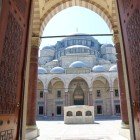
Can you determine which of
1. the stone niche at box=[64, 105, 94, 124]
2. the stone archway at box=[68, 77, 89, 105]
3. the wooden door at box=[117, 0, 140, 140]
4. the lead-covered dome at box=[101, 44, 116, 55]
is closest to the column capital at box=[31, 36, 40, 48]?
the wooden door at box=[117, 0, 140, 140]

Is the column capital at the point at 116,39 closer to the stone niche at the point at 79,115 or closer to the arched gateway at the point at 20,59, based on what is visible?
the arched gateway at the point at 20,59

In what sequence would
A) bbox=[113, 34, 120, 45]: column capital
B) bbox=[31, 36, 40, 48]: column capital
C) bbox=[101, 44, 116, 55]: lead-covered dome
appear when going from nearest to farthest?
bbox=[113, 34, 120, 45]: column capital
bbox=[31, 36, 40, 48]: column capital
bbox=[101, 44, 116, 55]: lead-covered dome

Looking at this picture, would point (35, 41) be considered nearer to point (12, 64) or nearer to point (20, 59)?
point (20, 59)

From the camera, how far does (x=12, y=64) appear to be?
7.56 feet

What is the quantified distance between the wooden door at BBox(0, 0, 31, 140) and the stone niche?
14.7 meters

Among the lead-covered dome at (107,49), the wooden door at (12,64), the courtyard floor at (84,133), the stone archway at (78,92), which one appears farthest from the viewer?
the lead-covered dome at (107,49)

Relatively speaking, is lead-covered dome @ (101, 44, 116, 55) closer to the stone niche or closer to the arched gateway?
the stone niche

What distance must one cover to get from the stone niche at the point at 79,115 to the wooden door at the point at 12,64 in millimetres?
14698

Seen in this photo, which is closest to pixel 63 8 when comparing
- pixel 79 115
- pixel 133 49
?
pixel 133 49

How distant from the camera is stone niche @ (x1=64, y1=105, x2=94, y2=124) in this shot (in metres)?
16.7

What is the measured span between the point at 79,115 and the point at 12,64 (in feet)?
50.6

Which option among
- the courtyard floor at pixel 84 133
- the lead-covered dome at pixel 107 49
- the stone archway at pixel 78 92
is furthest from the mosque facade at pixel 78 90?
the courtyard floor at pixel 84 133

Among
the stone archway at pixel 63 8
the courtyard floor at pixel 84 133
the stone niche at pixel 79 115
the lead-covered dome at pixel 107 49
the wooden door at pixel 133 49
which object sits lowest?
the courtyard floor at pixel 84 133

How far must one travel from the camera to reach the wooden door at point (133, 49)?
2.25m
